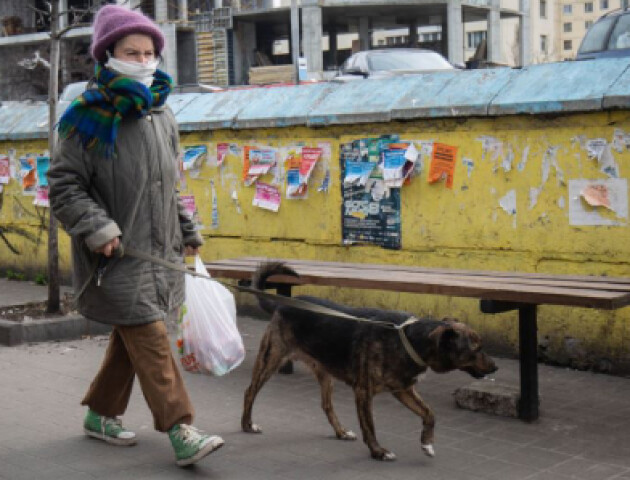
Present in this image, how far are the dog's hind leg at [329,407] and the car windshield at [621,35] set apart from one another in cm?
1066

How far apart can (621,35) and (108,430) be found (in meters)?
11.7

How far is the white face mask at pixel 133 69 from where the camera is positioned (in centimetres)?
495

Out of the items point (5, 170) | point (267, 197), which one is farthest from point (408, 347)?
point (5, 170)

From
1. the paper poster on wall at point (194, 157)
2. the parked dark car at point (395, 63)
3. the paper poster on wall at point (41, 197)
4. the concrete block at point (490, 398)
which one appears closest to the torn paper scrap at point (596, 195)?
the concrete block at point (490, 398)

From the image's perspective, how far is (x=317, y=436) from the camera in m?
5.57

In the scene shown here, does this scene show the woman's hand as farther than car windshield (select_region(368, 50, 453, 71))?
No

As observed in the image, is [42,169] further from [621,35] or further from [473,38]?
[473,38]

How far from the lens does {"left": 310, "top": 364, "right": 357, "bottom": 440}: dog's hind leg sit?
5520mm

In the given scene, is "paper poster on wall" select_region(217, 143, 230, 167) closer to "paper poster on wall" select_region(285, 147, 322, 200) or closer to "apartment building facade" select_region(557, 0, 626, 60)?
"paper poster on wall" select_region(285, 147, 322, 200)

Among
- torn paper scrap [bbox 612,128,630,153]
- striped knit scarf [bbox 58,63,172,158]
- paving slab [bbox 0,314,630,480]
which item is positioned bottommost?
paving slab [bbox 0,314,630,480]

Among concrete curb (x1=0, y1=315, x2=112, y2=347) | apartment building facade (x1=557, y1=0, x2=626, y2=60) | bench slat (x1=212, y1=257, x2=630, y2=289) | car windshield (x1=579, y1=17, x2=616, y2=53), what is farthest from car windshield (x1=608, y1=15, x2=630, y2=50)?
apartment building facade (x1=557, y1=0, x2=626, y2=60)

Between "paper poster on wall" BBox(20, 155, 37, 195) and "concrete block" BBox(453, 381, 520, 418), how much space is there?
6.80 m

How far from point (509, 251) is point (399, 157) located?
1.21m

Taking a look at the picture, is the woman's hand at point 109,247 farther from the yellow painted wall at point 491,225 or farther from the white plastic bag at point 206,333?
the yellow painted wall at point 491,225
